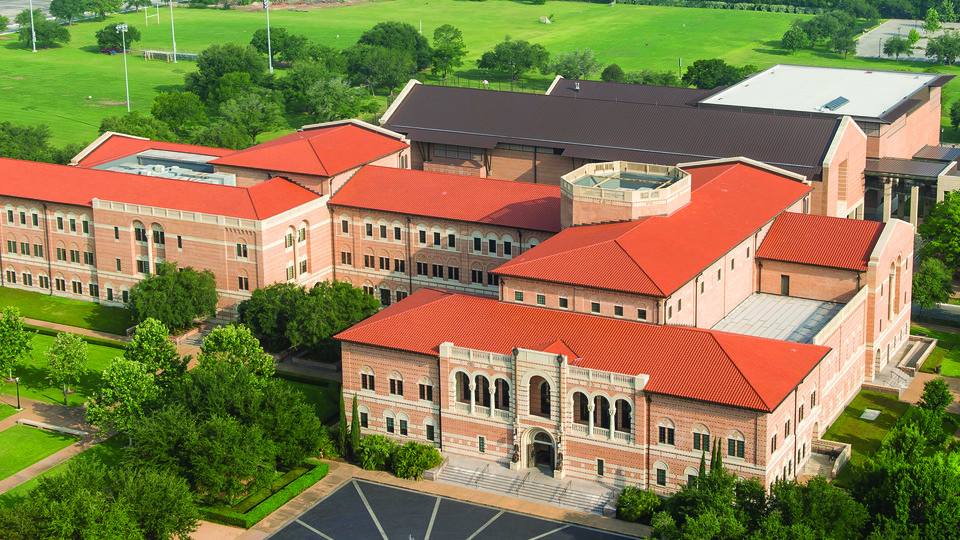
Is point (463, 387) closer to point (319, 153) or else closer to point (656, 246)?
point (656, 246)

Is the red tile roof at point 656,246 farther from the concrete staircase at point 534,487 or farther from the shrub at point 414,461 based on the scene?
the shrub at point 414,461

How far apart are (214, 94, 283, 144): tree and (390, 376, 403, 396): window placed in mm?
102553

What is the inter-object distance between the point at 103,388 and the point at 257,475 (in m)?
16.3

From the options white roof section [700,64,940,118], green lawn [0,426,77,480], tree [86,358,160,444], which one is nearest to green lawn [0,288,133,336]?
green lawn [0,426,77,480]

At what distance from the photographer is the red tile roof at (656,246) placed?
9412 centimetres

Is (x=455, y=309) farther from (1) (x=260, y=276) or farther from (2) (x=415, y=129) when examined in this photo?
(2) (x=415, y=129)

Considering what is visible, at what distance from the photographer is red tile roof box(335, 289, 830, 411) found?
84375 mm

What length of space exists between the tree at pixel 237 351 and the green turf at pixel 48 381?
46.5 feet

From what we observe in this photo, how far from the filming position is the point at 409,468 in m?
92.0

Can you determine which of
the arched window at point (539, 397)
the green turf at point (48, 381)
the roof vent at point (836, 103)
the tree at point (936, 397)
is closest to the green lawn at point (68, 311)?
the green turf at point (48, 381)

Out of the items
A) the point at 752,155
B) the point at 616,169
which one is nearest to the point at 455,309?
A: the point at 616,169

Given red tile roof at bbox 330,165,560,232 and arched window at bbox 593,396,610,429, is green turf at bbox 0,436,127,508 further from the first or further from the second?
red tile roof at bbox 330,165,560,232

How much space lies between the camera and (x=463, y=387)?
93562 mm

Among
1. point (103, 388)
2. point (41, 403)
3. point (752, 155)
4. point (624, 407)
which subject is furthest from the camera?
point (752, 155)
